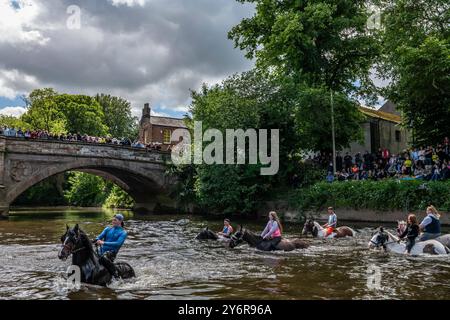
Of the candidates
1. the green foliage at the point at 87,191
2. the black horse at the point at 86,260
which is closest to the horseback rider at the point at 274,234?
the black horse at the point at 86,260

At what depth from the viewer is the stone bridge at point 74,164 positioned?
32906 mm

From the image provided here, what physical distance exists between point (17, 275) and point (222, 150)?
2400 centimetres

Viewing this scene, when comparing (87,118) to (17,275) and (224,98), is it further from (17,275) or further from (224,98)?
(17,275)

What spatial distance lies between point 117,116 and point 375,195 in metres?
67.3

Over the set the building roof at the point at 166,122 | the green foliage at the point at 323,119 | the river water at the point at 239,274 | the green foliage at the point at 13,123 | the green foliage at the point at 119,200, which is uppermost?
the building roof at the point at 166,122

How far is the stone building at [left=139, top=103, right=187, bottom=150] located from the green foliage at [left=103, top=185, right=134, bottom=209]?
1347 cm

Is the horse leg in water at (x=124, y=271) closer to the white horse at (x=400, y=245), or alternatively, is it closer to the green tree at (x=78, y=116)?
the white horse at (x=400, y=245)

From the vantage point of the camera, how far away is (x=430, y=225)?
1559cm

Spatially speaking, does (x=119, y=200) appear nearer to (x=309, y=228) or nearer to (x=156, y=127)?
(x=156, y=127)

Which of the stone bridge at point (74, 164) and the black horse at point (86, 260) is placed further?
the stone bridge at point (74, 164)

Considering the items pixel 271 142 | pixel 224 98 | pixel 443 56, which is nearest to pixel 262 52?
pixel 224 98

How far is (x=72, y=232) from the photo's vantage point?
9500 millimetres

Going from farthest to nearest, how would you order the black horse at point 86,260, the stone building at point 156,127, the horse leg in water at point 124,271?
1. the stone building at point 156,127
2. the horse leg in water at point 124,271
3. the black horse at point 86,260

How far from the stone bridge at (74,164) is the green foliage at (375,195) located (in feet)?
48.9
